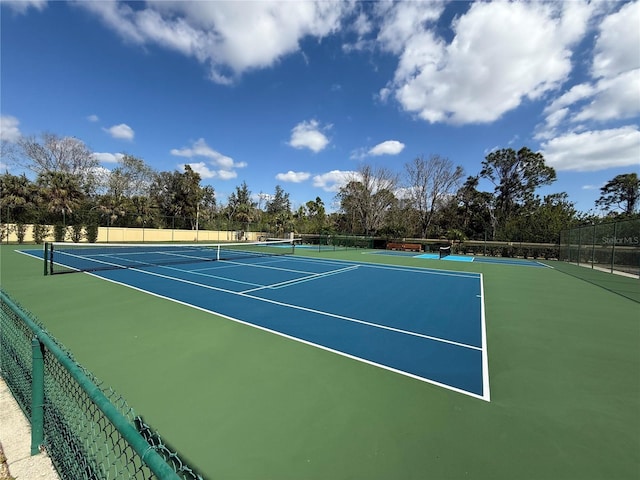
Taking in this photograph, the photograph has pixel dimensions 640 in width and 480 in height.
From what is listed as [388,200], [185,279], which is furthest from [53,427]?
[388,200]

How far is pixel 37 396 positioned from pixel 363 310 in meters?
5.95

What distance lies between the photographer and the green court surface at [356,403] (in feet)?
8.23

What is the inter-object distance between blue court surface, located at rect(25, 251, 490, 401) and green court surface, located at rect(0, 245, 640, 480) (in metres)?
0.33

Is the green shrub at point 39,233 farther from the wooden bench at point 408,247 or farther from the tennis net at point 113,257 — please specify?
the wooden bench at point 408,247

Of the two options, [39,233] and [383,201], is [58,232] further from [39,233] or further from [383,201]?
[383,201]

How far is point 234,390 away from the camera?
3.50 m

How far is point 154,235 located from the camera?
3238 cm

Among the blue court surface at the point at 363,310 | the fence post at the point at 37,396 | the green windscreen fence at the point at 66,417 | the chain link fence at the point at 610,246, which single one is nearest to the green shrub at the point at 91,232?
the blue court surface at the point at 363,310

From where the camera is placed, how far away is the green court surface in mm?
2510

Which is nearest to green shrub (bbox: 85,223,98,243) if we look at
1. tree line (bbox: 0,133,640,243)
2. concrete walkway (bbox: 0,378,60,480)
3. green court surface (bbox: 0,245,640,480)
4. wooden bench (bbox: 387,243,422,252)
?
tree line (bbox: 0,133,640,243)

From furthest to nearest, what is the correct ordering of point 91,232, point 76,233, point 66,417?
1. point 91,232
2. point 76,233
3. point 66,417

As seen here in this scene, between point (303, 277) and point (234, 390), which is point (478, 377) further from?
point (303, 277)

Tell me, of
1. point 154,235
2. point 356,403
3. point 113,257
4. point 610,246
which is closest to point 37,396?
point 356,403

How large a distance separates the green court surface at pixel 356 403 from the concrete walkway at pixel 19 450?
79cm
